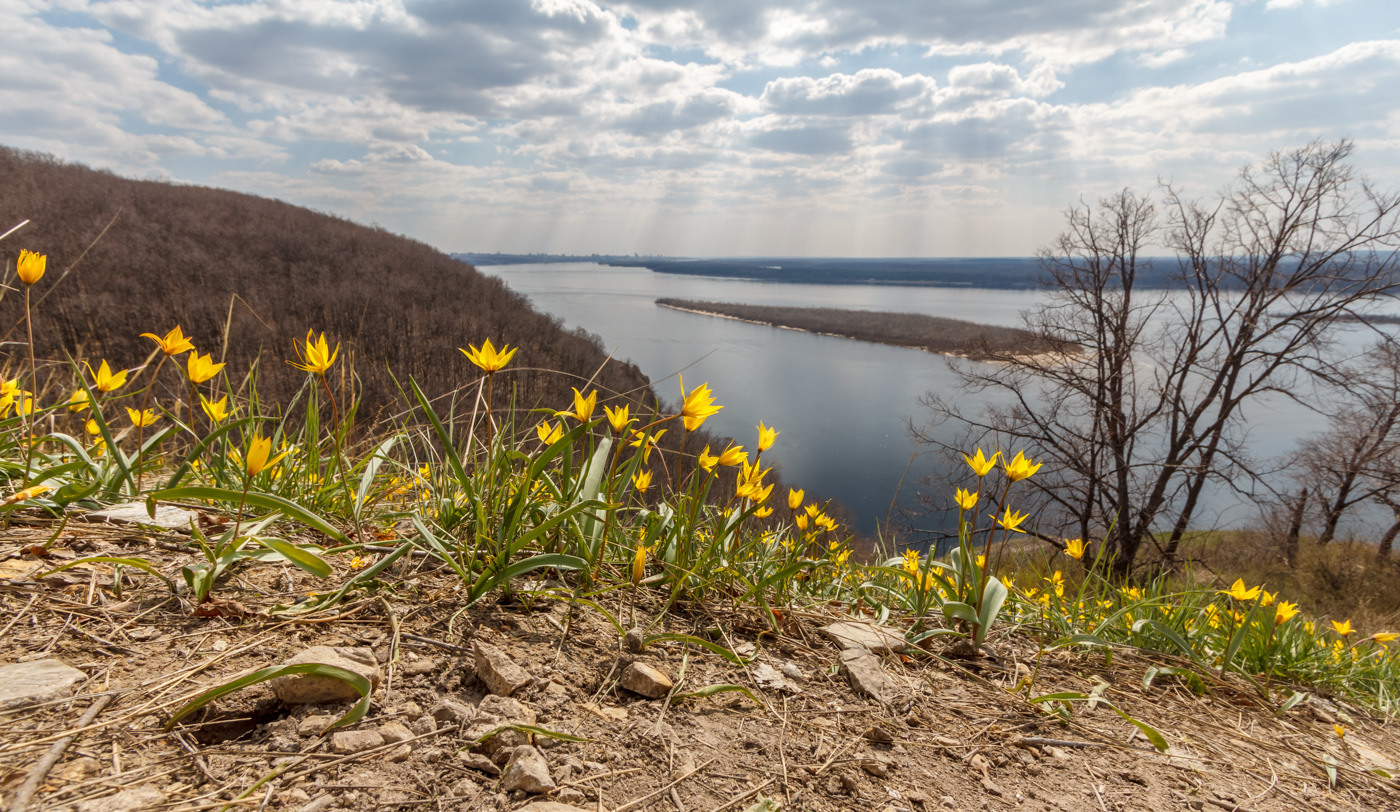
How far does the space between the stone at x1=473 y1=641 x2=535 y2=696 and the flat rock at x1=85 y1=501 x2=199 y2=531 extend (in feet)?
2.96

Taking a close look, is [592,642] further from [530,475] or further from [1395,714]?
[1395,714]

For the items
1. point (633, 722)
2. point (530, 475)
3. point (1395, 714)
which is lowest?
point (1395, 714)

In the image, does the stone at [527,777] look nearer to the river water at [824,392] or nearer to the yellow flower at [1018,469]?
the river water at [824,392]

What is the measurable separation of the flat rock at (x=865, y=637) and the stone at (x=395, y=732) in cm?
110

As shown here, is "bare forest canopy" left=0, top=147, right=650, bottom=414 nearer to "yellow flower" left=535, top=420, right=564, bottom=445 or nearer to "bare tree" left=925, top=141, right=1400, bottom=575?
"bare tree" left=925, top=141, right=1400, bottom=575

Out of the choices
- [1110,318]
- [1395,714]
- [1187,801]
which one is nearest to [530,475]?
[1187,801]

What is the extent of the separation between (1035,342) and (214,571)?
16.5 m

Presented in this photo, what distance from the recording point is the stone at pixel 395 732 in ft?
→ 3.37

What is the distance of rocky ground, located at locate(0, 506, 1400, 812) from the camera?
92 cm

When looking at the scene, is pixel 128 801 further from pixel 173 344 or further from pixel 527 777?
pixel 173 344

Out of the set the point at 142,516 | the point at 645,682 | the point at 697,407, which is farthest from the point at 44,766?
the point at 697,407

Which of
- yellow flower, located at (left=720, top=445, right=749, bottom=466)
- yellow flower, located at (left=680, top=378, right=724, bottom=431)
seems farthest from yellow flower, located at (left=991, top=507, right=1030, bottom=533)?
yellow flower, located at (left=680, top=378, right=724, bottom=431)

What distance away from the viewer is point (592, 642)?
1.44 meters

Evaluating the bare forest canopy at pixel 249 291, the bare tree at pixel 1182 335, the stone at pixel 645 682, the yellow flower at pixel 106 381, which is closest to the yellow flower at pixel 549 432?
the stone at pixel 645 682
